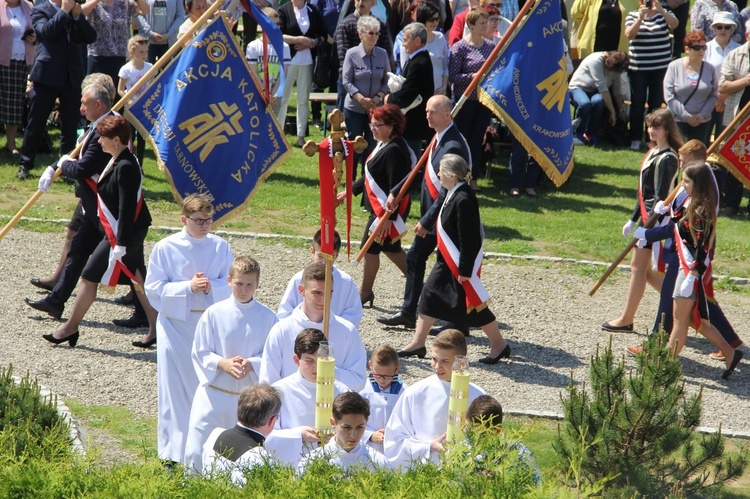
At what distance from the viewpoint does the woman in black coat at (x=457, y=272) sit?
376 inches

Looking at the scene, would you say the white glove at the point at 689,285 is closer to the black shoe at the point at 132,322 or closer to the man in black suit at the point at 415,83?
the black shoe at the point at 132,322

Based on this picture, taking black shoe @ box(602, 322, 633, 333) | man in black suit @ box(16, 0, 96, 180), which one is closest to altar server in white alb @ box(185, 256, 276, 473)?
black shoe @ box(602, 322, 633, 333)

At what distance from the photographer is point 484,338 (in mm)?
10750

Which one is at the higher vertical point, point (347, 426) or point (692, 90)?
point (692, 90)

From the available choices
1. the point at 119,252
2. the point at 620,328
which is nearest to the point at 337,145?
the point at 119,252

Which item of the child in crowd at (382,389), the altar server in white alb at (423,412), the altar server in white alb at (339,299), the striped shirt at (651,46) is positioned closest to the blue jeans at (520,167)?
the striped shirt at (651,46)

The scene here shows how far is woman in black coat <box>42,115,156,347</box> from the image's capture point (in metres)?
9.45

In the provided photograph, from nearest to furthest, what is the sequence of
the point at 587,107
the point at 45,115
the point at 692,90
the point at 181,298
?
the point at 181,298 → the point at 45,115 → the point at 692,90 → the point at 587,107

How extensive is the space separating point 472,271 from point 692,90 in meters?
6.94

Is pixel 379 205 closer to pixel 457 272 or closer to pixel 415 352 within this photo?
pixel 457 272

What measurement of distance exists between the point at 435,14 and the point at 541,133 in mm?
4443

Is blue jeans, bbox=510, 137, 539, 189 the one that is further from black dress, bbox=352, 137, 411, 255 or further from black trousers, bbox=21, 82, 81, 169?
black trousers, bbox=21, 82, 81, 169

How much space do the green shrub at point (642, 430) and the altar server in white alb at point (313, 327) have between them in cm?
137

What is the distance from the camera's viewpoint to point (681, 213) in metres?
9.66
